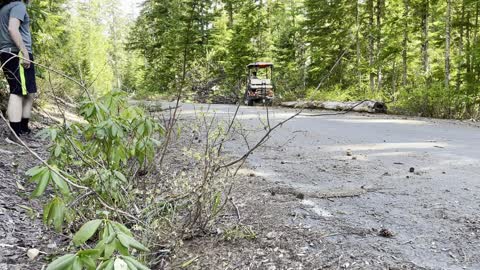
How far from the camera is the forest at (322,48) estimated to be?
10.5 m

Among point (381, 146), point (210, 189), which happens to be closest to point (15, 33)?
point (210, 189)

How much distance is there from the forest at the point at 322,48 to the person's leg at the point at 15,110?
5.11 feet

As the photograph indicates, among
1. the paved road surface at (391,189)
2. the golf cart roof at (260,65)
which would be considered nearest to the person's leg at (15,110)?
the paved road surface at (391,189)

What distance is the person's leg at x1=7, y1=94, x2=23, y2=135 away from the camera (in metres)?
3.98

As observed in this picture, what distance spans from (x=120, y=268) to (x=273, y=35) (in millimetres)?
28612

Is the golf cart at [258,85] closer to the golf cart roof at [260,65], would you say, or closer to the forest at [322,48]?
the golf cart roof at [260,65]

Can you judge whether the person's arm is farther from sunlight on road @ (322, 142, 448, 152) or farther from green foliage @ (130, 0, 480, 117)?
sunlight on road @ (322, 142, 448, 152)

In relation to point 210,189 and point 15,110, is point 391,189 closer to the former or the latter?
point 210,189

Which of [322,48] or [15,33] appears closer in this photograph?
[15,33]

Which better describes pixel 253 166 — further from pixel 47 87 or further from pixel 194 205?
pixel 47 87

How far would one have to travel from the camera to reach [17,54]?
4090 mm

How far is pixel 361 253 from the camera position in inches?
72.2

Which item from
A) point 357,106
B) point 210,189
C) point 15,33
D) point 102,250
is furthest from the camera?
point 357,106

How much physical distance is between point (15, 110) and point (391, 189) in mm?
3734
